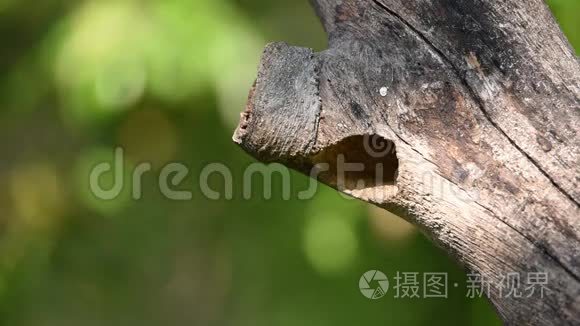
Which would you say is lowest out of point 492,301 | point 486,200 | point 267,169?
point 492,301

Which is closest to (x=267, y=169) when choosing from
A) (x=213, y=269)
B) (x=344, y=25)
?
(x=213, y=269)

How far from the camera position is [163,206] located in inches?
96.6

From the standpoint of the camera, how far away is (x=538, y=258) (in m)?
0.93

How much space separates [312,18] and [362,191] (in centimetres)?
134

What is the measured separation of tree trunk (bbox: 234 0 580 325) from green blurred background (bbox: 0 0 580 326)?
0.64m

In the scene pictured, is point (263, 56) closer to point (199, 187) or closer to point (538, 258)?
point (538, 258)

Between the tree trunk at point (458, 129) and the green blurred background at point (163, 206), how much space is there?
2.12 ft

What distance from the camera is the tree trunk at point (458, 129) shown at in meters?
0.94

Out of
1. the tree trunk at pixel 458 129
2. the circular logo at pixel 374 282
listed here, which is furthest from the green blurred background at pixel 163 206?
the tree trunk at pixel 458 129

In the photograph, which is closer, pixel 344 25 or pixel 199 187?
pixel 344 25

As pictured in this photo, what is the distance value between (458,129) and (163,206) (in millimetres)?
1592

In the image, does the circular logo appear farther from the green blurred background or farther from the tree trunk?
the tree trunk

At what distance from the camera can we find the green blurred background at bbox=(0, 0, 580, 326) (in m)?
1.70

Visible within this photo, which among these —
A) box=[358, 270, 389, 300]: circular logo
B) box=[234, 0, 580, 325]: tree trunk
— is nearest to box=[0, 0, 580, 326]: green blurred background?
box=[358, 270, 389, 300]: circular logo
